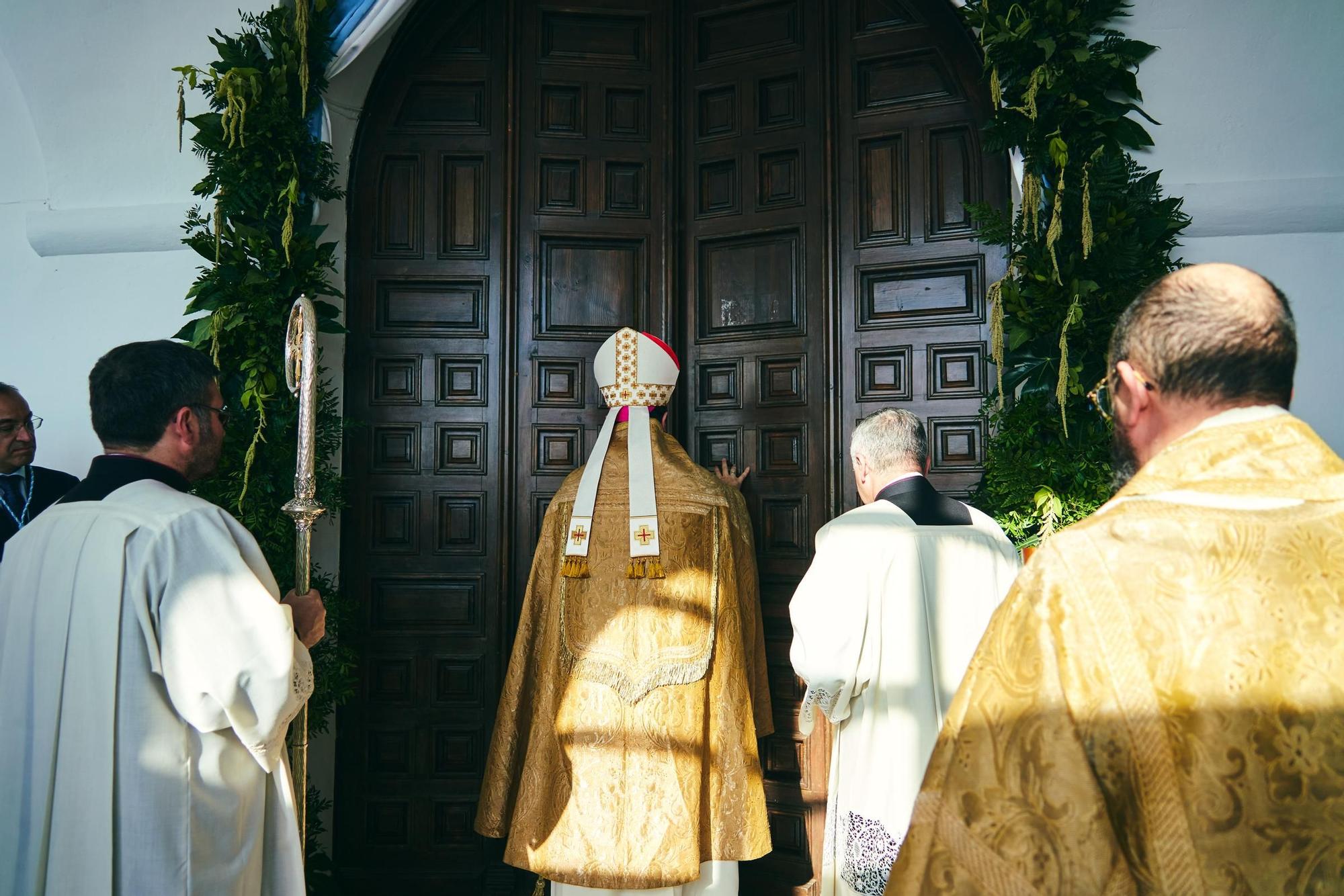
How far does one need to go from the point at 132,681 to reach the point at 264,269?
86.9 inches

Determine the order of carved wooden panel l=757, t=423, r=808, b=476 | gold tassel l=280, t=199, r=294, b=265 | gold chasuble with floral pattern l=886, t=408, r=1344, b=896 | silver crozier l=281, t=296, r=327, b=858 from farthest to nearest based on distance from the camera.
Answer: carved wooden panel l=757, t=423, r=808, b=476 → gold tassel l=280, t=199, r=294, b=265 → silver crozier l=281, t=296, r=327, b=858 → gold chasuble with floral pattern l=886, t=408, r=1344, b=896

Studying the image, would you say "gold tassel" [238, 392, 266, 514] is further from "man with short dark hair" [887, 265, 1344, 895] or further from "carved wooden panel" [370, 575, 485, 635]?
"man with short dark hair" [887, 265, 1344, 895]

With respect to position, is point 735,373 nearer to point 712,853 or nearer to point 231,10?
point 712,853

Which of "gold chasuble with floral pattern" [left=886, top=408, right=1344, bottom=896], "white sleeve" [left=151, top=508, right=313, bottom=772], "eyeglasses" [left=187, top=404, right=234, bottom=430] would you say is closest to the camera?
"gold chasuble with floral pattern" [left=886, top=408, right=1344, bottom=896]

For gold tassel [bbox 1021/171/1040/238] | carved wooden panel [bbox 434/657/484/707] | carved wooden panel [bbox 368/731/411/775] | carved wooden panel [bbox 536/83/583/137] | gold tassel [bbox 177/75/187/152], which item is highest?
carved wooden panel [bbox 536/83/583/137]

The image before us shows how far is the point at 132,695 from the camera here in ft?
8.13

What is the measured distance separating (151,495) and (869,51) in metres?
3.63

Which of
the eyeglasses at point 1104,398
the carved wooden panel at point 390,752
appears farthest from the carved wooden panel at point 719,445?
the eyeglasses at point 1104,398

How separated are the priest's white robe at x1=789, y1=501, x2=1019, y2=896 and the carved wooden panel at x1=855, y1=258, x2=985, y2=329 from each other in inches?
49.8

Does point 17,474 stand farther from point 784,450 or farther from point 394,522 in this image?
point 784,450

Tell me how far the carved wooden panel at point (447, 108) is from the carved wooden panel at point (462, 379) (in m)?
1.11

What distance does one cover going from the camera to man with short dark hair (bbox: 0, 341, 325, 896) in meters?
2.47

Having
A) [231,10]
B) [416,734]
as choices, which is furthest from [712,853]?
[231,10]

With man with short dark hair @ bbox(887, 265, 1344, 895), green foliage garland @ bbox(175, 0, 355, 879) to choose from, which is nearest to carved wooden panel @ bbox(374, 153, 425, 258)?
green foliage garland @ bbox(175, 0, 355, 879)
